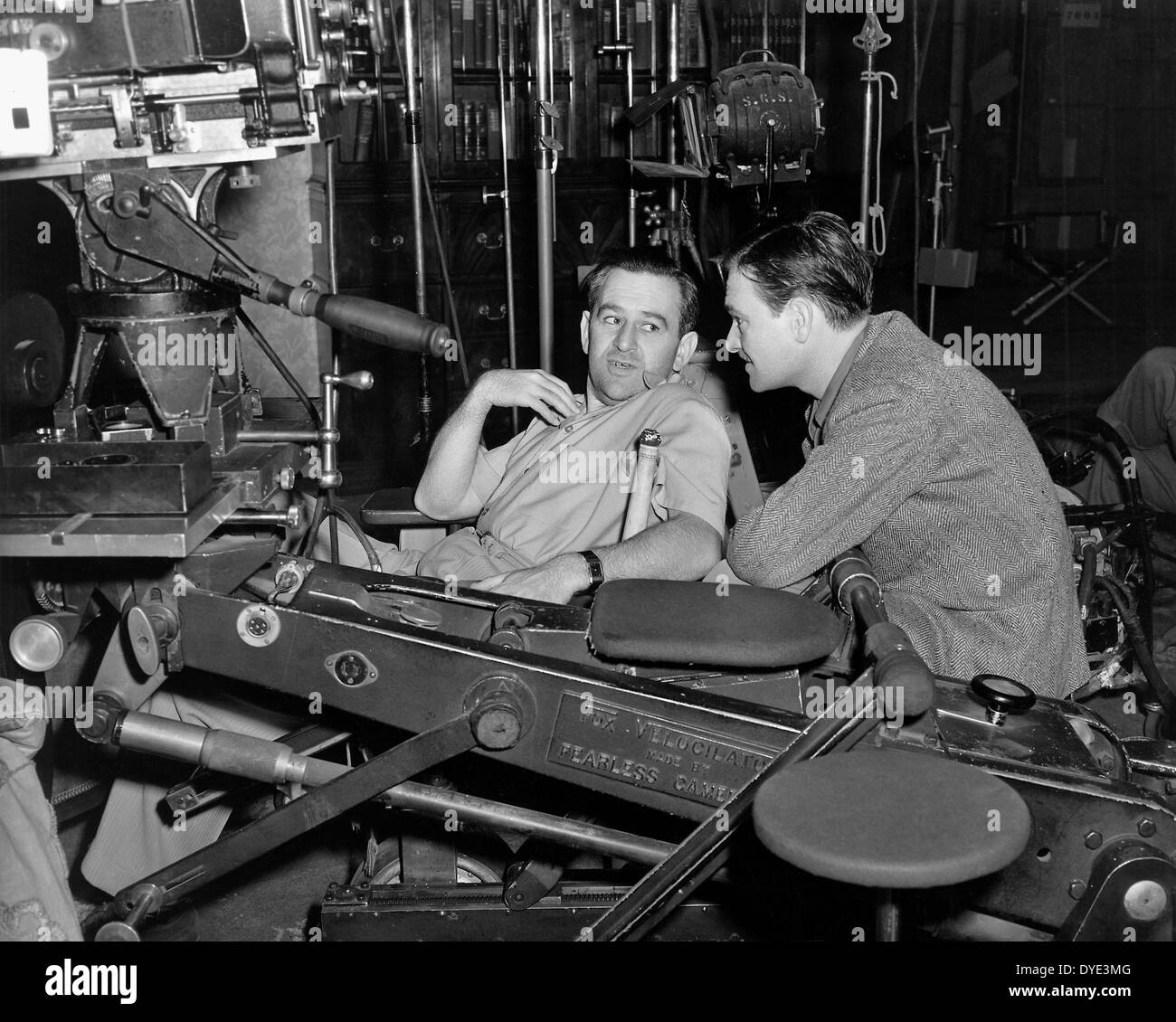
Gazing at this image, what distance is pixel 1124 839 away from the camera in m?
1.54

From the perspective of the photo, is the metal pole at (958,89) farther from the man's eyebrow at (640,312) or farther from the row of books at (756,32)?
the man's eyebrow at (640,312)

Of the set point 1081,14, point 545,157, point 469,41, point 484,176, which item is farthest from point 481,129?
point 1081,14

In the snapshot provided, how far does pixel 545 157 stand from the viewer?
3053mm

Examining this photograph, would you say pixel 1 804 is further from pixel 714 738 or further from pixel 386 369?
pixel 386 369

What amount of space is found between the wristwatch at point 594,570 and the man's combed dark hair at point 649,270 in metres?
0.70

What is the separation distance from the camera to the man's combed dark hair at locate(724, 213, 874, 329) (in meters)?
2.17

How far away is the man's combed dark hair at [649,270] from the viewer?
8.72 feet

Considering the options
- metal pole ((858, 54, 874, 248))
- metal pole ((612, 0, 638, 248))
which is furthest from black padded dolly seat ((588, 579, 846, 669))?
metal pole ((858, 54, 874, 248))

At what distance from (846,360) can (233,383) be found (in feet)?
3.73

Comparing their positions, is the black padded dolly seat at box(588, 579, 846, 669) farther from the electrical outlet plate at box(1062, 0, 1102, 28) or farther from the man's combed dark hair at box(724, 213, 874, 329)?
the electrical outlet plate at box(1062, 0, 1102, 28)

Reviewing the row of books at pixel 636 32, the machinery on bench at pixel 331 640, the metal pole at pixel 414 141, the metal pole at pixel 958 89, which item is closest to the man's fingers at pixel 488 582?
the machinery on bench at pixel 331 640

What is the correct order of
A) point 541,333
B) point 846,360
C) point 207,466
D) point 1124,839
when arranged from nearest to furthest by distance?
1. point 1124,839
2. point 207,466
3. point 846,360
4. point 541,333

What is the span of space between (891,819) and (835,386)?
1.14 m

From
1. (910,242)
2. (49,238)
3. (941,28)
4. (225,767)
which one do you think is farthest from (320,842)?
(941,28)
